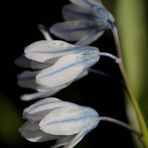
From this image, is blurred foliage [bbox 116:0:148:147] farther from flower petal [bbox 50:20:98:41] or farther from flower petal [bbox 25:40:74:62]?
flower petal [bbox 25:40:74:62]

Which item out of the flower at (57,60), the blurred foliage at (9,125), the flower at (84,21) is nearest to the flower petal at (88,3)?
the flower at (84,21)

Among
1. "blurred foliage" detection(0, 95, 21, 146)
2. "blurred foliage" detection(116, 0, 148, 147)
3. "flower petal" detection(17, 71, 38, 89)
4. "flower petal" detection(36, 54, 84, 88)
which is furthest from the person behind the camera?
"blurred foliage" detection(0, 95, 21, 146)

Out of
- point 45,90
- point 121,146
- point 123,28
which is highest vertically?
point 45,90

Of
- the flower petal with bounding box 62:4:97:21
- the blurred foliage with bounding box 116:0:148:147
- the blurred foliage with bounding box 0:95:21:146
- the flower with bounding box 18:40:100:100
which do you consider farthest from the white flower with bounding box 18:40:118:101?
the blurred foliage with bounding box 0:95:21:146

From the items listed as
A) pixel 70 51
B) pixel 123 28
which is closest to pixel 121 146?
pixel 123 28

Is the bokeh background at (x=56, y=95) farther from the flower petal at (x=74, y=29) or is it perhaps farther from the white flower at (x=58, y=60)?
the white flower at (x=58, y=60)

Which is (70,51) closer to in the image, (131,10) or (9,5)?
(131,10)

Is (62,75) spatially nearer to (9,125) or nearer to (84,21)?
(84,21)
